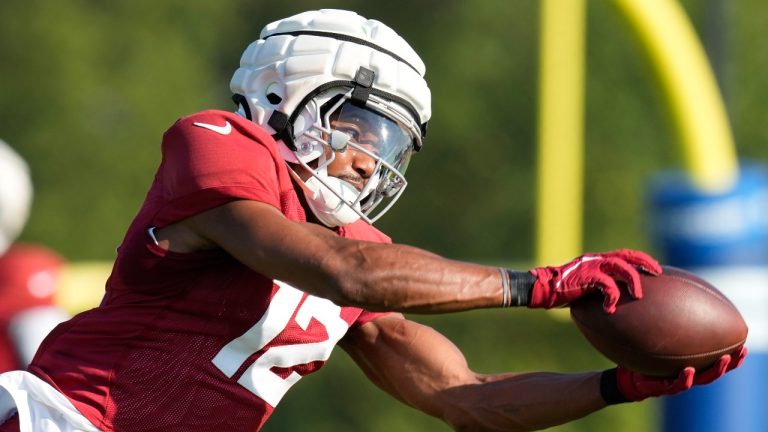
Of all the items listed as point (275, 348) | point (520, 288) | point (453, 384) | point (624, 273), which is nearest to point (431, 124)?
point (453, 384)

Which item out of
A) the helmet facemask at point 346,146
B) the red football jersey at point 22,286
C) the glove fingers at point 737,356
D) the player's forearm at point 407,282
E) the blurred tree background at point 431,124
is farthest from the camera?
the blurred tree background at point 431,124

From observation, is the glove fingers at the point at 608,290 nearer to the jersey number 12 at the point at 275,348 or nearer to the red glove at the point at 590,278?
the red glove at the point at 590,278

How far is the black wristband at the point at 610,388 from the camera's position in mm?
3529

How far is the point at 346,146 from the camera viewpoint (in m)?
3.47

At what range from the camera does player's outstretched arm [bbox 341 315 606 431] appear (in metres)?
3.68

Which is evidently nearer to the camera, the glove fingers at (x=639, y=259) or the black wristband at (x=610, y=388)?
the glove fingers at (x=639, y=259)

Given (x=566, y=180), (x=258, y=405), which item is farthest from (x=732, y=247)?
(x=258, y=405)

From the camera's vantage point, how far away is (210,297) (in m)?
3.30

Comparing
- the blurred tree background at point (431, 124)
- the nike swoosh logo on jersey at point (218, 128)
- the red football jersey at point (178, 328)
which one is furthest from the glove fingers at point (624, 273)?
the blurred tree background at point (431, 124)

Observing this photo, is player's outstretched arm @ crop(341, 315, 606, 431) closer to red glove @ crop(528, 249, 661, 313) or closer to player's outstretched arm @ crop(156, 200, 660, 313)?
red glove @ crop(528, 249, 661, 313)

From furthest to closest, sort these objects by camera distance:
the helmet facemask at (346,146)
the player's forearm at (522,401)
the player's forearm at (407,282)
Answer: the player's forearm at (522,401), the helmet facemask at (346,146), the player's forearm at (407,282)

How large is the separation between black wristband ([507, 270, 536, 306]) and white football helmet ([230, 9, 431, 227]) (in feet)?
1.75

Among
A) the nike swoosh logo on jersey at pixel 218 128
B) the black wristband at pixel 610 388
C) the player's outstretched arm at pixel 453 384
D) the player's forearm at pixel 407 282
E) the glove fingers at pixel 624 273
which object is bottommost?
the player's outstretched arm at pixel 453 384

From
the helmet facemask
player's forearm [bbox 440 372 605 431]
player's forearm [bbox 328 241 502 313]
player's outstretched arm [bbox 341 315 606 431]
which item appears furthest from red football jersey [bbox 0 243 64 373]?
player's forearm [bbox 328 241 502 313]
